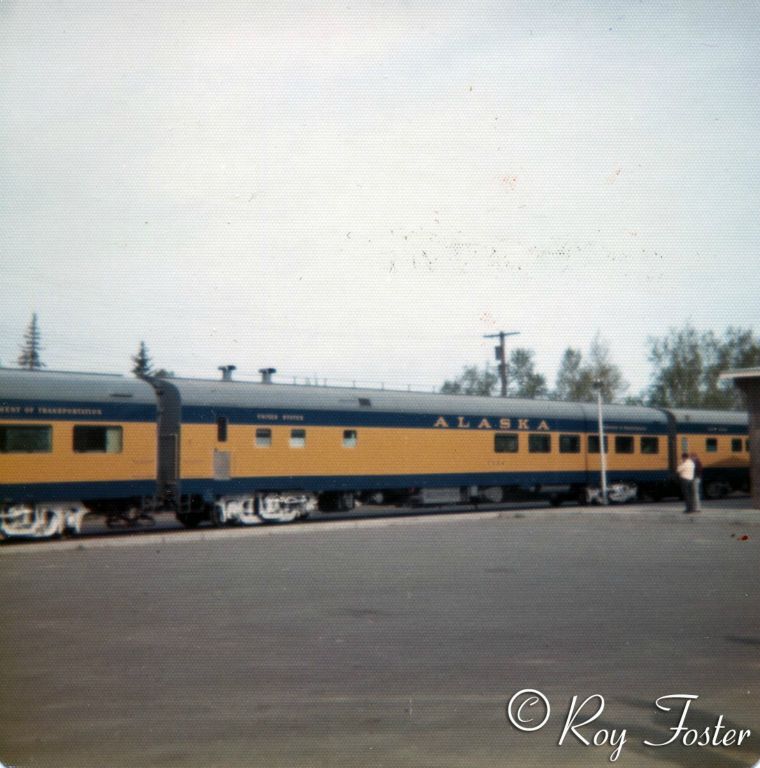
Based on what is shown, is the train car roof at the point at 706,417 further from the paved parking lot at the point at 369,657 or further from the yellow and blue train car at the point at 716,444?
the paved parking lot at the point at 369,657

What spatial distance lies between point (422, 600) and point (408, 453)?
14.0 meters

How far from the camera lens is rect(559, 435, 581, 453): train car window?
27.7 m

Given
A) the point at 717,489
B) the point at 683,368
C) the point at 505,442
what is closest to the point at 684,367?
the point at 683,368

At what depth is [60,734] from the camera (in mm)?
4996

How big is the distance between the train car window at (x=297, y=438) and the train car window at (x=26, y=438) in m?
6.01

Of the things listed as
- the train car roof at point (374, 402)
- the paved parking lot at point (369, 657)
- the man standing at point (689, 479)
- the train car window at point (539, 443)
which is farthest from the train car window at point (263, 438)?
the man standing at point (689, 479)

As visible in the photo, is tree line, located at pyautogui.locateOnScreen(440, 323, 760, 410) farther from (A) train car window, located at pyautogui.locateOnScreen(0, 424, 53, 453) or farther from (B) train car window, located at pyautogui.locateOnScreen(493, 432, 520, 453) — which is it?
(A) train car window, located at pyautogui.locateOnScreen(0, 424, 53, 453)

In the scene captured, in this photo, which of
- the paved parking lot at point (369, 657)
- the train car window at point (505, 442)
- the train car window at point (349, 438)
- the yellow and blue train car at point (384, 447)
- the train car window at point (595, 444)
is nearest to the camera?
the paved parking lot at point (369, 657)

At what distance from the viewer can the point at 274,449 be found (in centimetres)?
2067

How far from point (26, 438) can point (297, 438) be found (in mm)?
6672

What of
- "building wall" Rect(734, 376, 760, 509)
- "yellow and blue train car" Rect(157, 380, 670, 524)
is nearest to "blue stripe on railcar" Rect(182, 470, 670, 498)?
"yellow and blue train car" Rect(157, 380, 670, 524)

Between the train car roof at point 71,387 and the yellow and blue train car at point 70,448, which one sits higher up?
the train car roof at point 71,387

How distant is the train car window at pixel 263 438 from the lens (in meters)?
20.4

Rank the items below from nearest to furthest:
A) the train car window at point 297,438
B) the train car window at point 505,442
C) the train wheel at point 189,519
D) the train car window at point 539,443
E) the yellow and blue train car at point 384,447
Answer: the yellow and blue train car at point 384,447
the train wheel at point 189,519
the train car window at point 297,438
the train car window at point 505,442
the train car window at point 539,443
